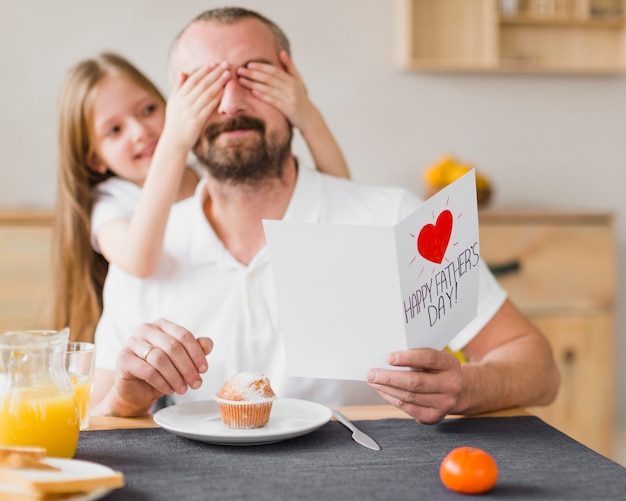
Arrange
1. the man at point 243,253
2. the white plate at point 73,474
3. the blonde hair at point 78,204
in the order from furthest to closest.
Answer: the blonde hair at point 78,204
the man at point 243,253
the white plate at point 73,474

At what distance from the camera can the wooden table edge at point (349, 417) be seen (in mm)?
1168

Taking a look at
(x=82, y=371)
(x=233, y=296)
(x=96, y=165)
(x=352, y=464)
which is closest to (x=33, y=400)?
(x=82, y=371)

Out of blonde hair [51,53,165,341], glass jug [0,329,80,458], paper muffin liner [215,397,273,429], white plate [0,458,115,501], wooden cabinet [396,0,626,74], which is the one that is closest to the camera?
white plate [0,458,115,501]

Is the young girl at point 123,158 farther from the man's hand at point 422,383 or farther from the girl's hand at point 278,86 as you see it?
the man's hand at point 422,383

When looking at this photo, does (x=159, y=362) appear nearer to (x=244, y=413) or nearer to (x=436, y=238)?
(x=244, y=413)

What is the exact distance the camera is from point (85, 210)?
2059mm

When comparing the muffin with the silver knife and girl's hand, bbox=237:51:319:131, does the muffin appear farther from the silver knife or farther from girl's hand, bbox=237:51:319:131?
girl's hand, bbox=237:51:319:131

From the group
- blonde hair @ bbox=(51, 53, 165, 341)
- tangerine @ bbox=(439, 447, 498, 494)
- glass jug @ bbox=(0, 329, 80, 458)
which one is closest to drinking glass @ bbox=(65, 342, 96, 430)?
glass jug @ bbox=(0, 329, 80, 458)

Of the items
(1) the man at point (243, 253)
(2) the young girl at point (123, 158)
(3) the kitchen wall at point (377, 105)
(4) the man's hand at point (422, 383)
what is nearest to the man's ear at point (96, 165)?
(2) the young girl at point (123, 158)

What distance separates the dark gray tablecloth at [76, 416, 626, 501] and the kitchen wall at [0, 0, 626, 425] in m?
2.26

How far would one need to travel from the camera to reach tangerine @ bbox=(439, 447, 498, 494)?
84 cm

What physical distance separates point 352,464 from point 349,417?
0.83ft

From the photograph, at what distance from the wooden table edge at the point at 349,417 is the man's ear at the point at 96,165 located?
1.06m

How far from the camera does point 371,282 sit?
990mm
